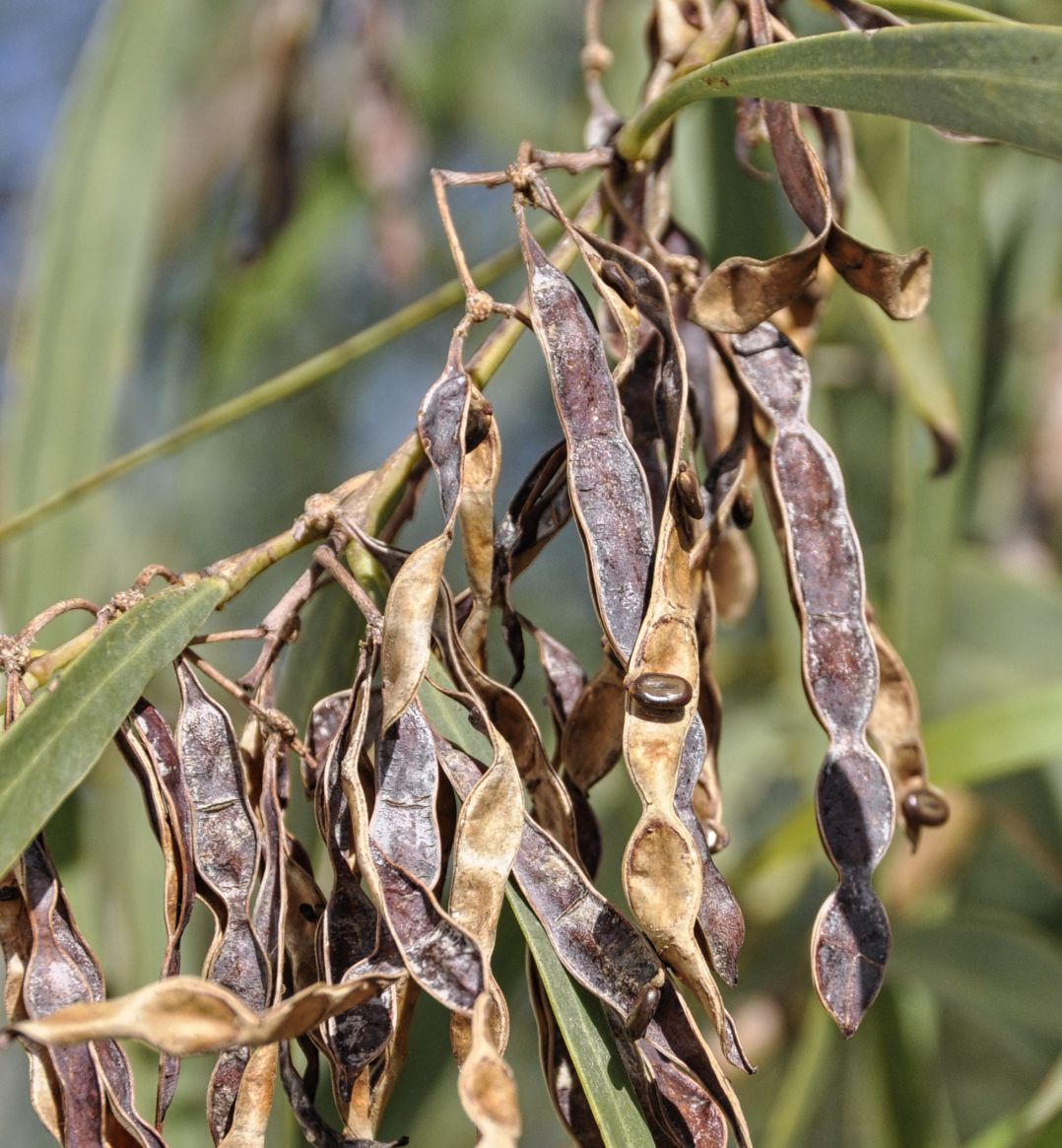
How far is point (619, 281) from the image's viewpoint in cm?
58

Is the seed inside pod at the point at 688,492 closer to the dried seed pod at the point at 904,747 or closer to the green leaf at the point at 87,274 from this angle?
the dried seed pod at the point at 904,747

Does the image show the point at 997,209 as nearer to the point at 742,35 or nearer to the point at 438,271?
the point at 438,271

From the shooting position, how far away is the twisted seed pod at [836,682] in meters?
0.53

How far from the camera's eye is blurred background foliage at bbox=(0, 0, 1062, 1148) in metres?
1.02

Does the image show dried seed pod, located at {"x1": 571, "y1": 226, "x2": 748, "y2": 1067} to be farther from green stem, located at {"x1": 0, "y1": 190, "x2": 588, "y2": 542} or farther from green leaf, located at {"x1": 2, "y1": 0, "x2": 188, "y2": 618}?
green leaf, located at {"x1": 2, "y1": 0, "x2": 188, "y2": 618}

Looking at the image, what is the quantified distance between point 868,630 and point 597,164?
26 centimetres

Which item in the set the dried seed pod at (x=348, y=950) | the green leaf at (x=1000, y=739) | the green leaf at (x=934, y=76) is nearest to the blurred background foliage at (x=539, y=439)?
the green leaf at (x=1000, y=739)

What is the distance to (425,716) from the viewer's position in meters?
0.52

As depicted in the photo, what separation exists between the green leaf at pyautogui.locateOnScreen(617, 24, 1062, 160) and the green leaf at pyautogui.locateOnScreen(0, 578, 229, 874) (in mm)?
310

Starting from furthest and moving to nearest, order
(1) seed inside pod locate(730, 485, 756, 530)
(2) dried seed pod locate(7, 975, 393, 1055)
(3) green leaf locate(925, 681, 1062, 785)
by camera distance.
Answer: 1. (3) green leaf locate(925, 681, 1062, 785)
2. (1) seed inside pod locate(730, 485, 756, 530)
3. (2) dried seed pod locate(7, 975, 393, 1055)

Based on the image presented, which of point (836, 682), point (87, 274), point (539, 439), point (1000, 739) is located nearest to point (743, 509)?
point (836, 682)

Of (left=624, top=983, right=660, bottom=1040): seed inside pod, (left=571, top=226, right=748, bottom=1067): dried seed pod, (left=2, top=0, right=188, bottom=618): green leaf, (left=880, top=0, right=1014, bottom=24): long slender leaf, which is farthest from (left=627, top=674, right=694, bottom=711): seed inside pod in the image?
(left=2, top=0, right=188, bottom=618): green leaf

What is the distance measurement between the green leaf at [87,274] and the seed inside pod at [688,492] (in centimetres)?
73

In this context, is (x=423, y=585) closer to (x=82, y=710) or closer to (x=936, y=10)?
(x=82, y=710)
